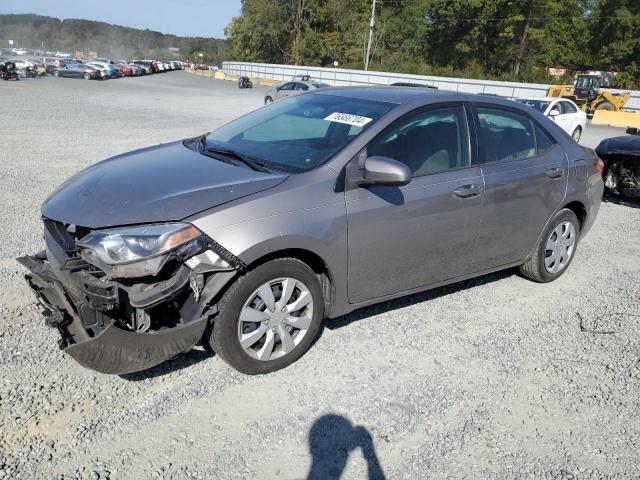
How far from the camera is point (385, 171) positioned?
3354 mm

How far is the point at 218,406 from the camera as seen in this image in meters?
3.08

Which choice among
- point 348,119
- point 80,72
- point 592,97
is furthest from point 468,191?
point 80,72

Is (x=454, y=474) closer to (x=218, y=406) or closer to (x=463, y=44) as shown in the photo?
(x=218, y=406)

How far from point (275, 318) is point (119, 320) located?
2.91 feet

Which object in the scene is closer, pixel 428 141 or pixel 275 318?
pixel 275 318

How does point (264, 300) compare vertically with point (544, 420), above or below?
above

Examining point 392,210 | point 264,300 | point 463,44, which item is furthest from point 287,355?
point 463,44

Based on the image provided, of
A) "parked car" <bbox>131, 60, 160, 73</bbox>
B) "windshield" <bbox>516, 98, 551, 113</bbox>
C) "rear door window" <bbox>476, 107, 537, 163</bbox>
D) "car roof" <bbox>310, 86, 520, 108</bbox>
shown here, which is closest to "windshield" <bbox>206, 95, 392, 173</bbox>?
"car roof" <bbox>310, 86, 520, 108</bbox>

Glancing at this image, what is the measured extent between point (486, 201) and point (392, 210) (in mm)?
951

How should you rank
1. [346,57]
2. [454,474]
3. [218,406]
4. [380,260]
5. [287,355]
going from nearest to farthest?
[454,474]
[218,406]
[287,355]
[380,260]
[346,57]

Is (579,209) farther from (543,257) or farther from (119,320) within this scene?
(119,320)

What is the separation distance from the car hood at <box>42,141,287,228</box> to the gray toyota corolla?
12mm

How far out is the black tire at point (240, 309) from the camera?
10.1ft

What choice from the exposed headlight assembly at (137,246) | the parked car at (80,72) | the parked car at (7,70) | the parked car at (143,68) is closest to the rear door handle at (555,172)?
the exposed headlight assembly at (137,246)
